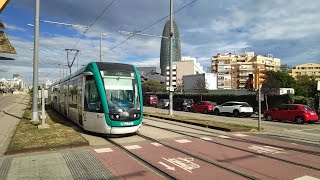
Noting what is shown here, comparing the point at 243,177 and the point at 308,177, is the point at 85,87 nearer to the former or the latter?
the point at 243,177

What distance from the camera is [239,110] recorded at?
3123 cm

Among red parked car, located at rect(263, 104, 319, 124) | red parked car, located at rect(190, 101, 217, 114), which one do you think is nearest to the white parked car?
red parked car, located at rect(190, 101, 217, 114)

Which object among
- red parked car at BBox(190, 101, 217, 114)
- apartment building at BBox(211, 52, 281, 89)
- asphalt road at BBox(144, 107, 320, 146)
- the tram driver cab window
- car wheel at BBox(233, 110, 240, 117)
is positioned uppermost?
apartment building at BBox(211, 52, 281, 89)

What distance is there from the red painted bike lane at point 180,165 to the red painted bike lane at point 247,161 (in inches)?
23.3

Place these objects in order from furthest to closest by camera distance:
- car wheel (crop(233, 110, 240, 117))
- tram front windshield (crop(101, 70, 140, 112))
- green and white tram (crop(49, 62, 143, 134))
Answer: car wheel (crop(233, 110, 240, 117)) < tram front windshield (crop(101, 70, 140, 112)) < green and white tram (crop(49, 62, 143, 134))

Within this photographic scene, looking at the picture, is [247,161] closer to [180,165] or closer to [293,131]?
[180,165]

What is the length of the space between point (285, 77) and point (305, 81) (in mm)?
6204

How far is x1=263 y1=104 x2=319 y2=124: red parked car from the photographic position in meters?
24.5

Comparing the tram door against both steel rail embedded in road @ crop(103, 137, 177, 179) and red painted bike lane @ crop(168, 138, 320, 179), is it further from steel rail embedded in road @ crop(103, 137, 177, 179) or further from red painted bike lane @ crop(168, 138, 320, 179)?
red painted bike lane @ crop(168, 138, 320, 179)

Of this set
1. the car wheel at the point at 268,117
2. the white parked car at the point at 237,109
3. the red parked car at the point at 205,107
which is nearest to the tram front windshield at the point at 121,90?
the car wheel at the point at 268,117

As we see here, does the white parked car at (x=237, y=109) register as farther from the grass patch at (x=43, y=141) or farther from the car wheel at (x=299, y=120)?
the grass patch at (x=43, y=141)

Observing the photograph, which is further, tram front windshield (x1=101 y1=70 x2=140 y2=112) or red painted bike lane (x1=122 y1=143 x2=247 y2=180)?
tram front windshield (x1=101 y1=70 x2=140 y2=112)

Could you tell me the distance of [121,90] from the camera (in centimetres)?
1312

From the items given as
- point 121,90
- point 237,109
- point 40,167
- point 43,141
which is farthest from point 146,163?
point 237,109
